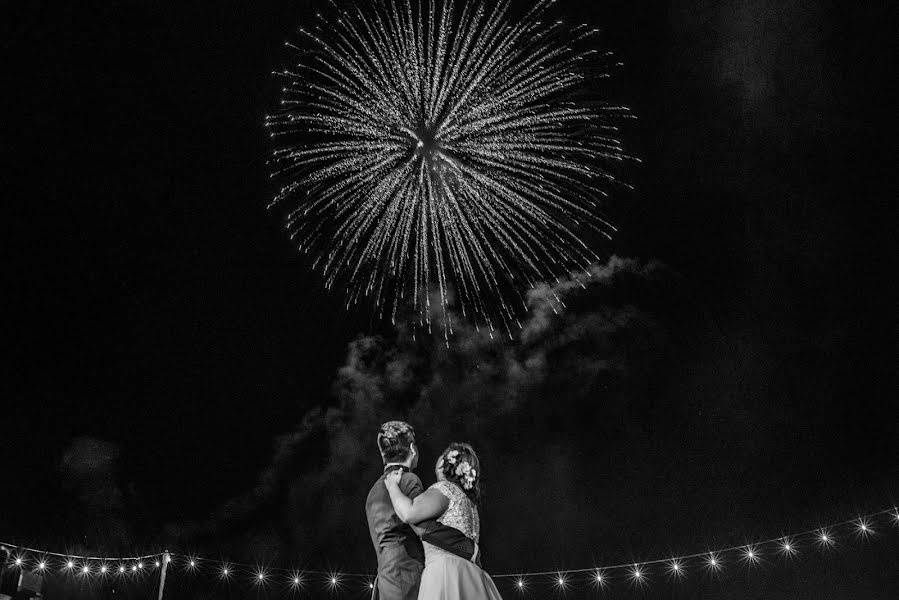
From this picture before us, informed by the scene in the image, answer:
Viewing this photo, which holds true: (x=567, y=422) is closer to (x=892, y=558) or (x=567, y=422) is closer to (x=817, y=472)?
(x=817, y=472)

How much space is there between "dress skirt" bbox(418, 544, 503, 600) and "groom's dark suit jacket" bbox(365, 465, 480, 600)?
0.19 ft

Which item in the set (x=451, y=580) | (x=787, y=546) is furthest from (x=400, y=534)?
(x=787, y=546)

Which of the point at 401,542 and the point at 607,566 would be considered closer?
the point at 401,542

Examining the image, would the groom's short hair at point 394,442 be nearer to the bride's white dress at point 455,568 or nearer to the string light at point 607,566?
the bride's white dress at point 455,568

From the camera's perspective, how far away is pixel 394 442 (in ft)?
15.6

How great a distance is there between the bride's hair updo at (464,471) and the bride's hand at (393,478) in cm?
28

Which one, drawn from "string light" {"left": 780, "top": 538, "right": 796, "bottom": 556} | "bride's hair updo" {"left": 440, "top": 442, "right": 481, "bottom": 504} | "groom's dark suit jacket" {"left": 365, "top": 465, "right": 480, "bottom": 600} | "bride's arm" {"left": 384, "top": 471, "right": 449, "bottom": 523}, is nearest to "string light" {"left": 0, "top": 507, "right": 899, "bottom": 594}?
"string light" {"left": 780, "top": 538, "right": 796, "bottom": 556}

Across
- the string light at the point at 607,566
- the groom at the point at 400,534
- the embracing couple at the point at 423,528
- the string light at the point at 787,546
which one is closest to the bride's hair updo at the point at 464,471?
the embracing couple at the point at 423,528

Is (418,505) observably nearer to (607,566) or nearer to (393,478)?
(393,478)

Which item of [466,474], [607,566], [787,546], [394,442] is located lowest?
[466,474]

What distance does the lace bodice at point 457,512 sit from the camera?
4.71 meters

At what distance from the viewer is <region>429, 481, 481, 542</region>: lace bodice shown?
15.5 feet

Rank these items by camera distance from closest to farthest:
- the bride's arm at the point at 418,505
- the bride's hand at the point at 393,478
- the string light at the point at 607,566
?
the bride's arm at the point at 418,505
the bride's hand at the point at 393,478
the string light at the point at 607,566

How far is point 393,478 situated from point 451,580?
2.11 ft
